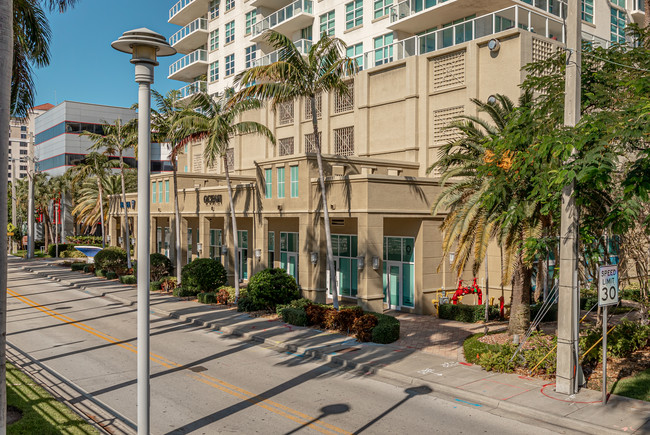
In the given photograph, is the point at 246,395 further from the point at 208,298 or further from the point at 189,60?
the point at 189,60

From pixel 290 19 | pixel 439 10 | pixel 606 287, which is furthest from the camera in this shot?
pixel 290 19

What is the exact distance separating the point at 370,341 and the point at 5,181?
14394mm

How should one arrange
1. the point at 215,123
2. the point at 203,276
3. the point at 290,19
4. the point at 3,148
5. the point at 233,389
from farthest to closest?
the point at 290,19 < the point at 203,276 < the point at 215,123 < the point at 233,389 < the point at 3,148

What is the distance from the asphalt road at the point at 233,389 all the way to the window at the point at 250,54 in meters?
31.1

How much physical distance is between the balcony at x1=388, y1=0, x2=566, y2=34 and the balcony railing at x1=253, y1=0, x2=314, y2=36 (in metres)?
9.50

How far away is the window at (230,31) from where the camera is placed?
5069cm

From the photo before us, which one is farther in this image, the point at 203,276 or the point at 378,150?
the point at 378,150

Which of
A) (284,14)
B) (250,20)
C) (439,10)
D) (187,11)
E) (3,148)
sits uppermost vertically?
(187,11)

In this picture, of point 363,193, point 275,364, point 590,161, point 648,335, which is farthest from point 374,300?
point 590,161

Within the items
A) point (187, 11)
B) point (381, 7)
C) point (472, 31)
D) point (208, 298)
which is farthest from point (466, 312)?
point (187, 11)

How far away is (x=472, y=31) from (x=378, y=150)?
27.4 ft

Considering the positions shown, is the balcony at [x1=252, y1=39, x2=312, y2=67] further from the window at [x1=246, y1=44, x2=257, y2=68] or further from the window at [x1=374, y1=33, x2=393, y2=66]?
the window at [x1=374, y1=33, x2=393, y2=66]

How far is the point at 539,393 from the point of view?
13039mm

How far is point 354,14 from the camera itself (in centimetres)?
3772
